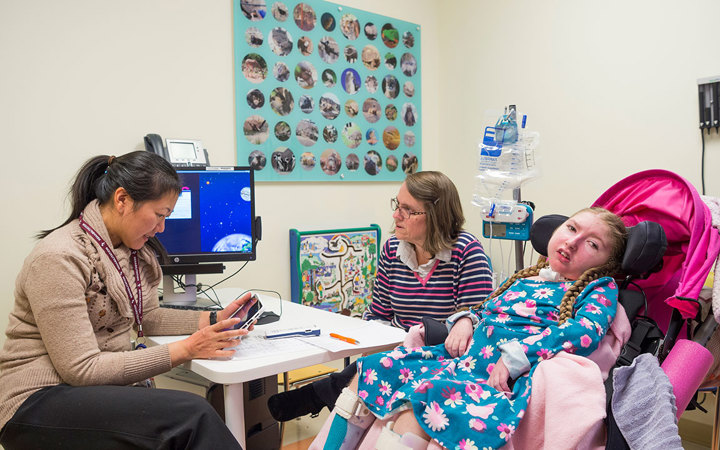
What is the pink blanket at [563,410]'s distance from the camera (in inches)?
47.4

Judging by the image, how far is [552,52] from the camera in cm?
329

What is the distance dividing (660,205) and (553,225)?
1.06 ft

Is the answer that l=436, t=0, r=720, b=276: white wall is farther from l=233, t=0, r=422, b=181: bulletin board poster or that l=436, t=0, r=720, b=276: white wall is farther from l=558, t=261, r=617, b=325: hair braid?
l=558, t=261, r=617, b=325: hair braid

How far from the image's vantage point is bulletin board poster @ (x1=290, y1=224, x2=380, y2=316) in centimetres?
324

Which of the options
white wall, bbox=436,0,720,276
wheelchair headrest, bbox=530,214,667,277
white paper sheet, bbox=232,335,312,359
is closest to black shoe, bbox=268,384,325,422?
white paper sheet, bbox=232,335,312,359

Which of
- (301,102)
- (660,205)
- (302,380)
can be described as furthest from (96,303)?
(301,102)

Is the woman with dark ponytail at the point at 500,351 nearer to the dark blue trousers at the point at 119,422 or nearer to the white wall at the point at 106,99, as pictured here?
the dark blue trousers at the point at 119,422

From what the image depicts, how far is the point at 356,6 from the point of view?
137 inches

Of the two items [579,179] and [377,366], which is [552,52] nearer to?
[579,179]

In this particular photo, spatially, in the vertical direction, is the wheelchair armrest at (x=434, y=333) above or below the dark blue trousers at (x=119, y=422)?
above

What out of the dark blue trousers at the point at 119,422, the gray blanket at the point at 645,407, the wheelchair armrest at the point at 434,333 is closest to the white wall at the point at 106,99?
the dark blue trousers at the point at 119,422

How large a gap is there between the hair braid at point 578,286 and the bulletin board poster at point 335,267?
6.13 feet

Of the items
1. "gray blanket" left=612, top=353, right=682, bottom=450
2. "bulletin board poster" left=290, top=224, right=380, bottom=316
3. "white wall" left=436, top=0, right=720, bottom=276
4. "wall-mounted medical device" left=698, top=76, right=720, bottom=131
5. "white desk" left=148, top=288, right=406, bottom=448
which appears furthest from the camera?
"bulletin board poster" left=290, top=224, right=380, bottom=316

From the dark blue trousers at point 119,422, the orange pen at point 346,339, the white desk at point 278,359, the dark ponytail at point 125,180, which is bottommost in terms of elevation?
the dark blue trousers at point 119,422
